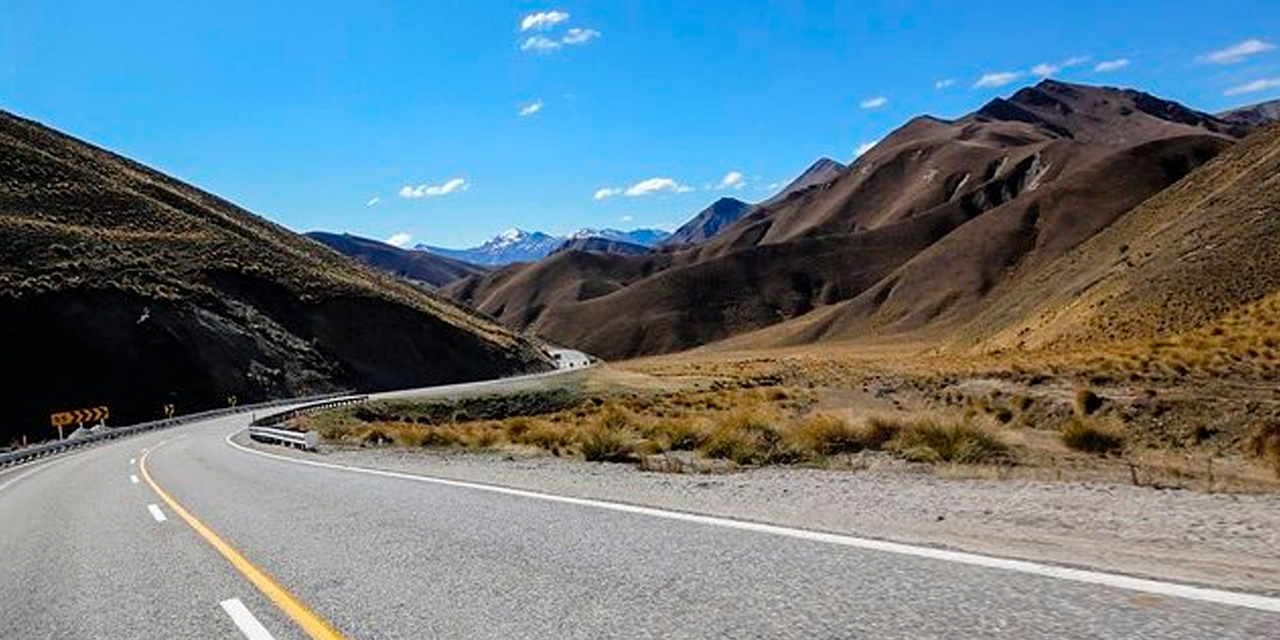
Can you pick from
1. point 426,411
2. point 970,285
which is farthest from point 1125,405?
point 970,285

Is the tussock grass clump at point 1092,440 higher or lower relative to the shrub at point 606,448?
lower

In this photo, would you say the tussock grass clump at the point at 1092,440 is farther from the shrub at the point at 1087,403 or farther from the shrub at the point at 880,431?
the shrub at the point at 1087,403

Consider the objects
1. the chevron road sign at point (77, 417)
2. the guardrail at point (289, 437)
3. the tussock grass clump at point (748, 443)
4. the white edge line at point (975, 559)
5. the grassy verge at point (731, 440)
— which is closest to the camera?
the white edge line at point (975, 559)

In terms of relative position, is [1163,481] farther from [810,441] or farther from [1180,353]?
[1180,353]

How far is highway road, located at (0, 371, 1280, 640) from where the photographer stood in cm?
491

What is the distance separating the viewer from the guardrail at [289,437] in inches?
1017

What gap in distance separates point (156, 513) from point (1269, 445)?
17.8m

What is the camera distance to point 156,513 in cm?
1345

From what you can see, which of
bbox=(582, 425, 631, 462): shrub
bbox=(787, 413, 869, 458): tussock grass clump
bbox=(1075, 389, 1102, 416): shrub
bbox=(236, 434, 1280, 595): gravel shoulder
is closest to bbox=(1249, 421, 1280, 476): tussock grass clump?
bbox=(236, 434, 1280, 595): gravel shoulder

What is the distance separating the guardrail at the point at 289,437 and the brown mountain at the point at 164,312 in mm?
28614

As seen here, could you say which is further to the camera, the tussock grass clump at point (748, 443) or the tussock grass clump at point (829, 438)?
the tussock grass clump at point (829, 438)

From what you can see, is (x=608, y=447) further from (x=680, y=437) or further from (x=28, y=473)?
(x=28, y=473)

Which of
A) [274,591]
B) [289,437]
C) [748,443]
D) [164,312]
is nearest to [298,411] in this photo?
[289,437]

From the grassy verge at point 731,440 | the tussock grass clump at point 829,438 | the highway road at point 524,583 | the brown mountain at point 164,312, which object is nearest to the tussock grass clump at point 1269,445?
the grassy verge at point 731,440
